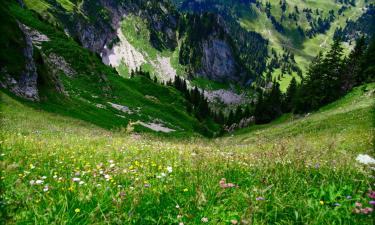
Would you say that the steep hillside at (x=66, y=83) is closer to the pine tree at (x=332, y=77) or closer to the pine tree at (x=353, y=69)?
the pine tree at (x=332, y=77)

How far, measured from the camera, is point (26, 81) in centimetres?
4300

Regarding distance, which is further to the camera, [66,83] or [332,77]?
[332,77]

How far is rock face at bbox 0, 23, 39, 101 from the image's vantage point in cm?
4081

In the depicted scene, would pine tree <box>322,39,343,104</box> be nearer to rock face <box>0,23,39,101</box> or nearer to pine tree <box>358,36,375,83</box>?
pine tree <box>358,36,375,83</box>

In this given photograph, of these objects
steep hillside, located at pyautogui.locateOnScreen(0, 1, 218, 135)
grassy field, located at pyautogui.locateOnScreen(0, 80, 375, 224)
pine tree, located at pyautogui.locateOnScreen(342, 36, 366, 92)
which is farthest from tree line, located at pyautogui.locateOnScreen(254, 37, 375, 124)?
grassy field, located at pyautogui.locateOnScreen(0, 80, 375, 224)

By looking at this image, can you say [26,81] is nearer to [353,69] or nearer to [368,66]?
[368,66]

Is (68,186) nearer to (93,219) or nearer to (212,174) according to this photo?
(93,219)

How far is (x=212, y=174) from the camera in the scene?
215 inches

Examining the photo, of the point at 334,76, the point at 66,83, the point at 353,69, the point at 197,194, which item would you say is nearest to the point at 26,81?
the point at 66,83

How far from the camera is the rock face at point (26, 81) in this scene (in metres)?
40.8

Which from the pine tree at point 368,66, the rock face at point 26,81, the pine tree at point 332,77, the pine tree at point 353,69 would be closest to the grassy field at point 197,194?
the rock face at point 26,81

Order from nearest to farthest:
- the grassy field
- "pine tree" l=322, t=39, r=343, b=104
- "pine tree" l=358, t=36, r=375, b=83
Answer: the grassy field < "pine tree" l=358, t=36, r=375, b=83 < "pine tree" l=322, t=39, r=343, b=104

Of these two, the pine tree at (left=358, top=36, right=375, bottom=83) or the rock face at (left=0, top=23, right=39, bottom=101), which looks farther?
the pine tree at (left=358, top=36, right=375, bottom=83)

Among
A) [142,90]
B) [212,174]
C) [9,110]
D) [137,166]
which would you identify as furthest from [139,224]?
[142,90]
